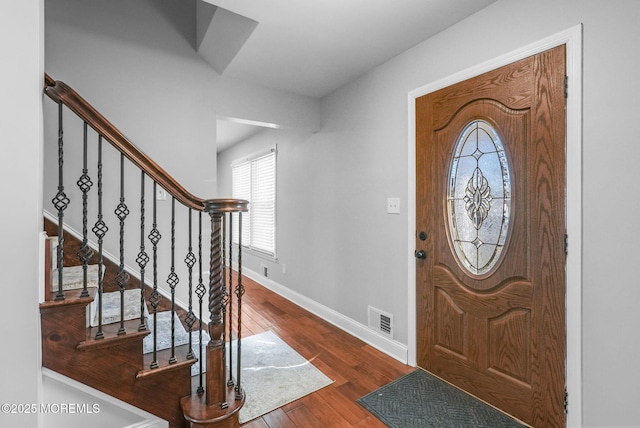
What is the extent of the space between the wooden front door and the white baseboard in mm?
239

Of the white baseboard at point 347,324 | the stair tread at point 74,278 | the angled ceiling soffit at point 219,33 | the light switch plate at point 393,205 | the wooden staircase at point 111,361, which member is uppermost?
the angled ceiling soffit at point 219,33

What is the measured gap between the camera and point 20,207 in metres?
1.24

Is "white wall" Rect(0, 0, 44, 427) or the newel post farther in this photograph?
the newel post

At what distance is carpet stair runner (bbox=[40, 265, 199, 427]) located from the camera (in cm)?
132

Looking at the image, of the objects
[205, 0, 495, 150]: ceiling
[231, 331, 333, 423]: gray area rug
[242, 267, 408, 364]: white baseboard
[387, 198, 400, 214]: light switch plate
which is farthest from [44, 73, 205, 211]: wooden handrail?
[242, 267, 408, 364]: white baseboard

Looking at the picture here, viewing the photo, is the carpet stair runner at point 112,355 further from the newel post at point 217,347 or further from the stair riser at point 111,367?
the newel post at point 217,347

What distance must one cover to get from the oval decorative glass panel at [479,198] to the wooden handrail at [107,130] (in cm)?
165

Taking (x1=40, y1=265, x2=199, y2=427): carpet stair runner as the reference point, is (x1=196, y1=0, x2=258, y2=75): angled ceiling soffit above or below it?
above

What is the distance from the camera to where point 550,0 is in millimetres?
1574

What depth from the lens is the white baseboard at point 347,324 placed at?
8.08 feet

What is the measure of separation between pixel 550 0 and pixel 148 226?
10.1ft

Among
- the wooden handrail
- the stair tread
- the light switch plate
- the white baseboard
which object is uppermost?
the wooden handrail

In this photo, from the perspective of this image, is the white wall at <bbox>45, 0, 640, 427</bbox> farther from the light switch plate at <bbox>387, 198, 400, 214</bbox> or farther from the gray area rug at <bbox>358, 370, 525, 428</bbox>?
the gray area rug at <bbox>358, 370, 525, 428</bbox>

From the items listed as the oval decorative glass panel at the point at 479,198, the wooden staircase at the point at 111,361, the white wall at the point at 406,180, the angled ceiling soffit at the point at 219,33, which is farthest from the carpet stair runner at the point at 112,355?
the angled ceiling soffit at the point at 219,33
